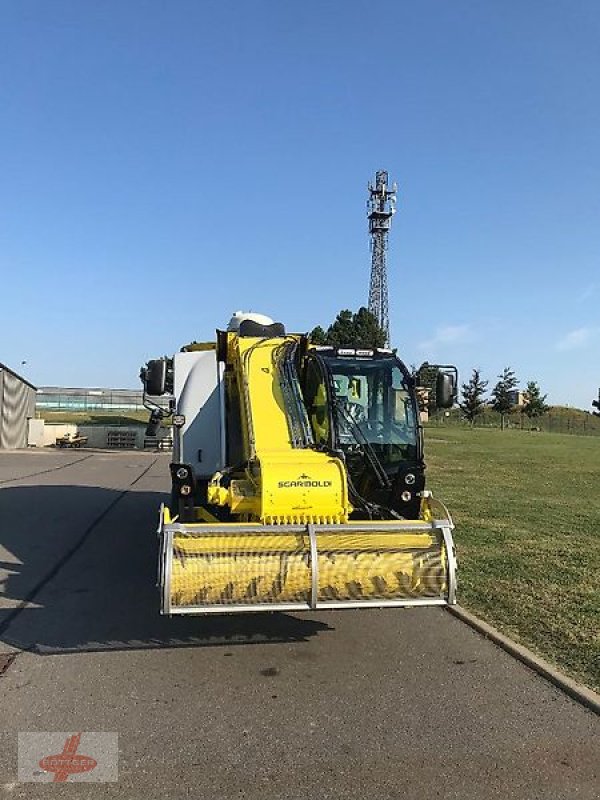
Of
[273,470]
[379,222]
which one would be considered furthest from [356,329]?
[273,470]

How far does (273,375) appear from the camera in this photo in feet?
23.8

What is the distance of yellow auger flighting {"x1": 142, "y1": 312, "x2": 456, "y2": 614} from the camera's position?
5.15 metres

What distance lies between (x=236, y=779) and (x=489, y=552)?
22.3 ft

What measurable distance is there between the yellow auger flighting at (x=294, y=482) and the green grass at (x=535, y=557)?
3.99 ft

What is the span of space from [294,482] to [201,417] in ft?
7.52

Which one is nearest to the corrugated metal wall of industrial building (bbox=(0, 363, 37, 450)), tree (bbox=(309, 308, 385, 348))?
industrial building (bbox=(0, 363, 37, 450))

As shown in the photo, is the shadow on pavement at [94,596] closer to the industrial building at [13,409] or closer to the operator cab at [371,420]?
the operator cab at [371,420]

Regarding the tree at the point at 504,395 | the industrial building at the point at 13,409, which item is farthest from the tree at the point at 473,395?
the industrial building at the point at 13,409

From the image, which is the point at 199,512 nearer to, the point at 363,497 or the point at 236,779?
the point at 363,497

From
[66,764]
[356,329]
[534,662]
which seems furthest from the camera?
[356,329]

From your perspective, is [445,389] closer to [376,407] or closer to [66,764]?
[376,407]

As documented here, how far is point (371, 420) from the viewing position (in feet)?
23.6

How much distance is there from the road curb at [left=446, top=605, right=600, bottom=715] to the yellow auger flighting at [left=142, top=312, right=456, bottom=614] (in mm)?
849

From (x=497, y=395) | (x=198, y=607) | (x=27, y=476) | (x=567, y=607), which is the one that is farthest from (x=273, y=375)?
(x=497, y=395)
